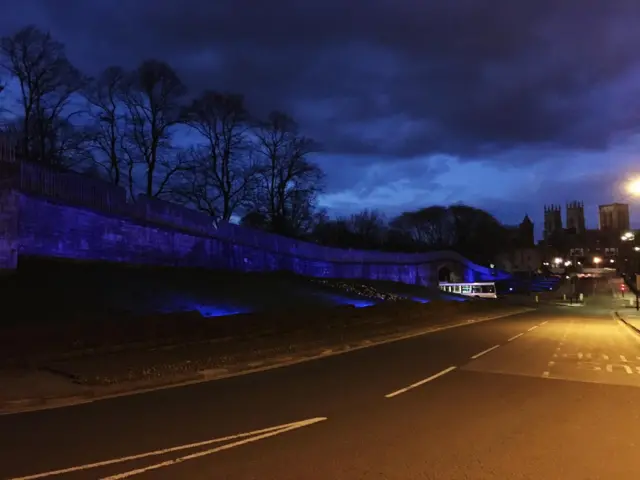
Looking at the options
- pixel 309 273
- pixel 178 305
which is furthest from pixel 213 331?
pixel 309 273

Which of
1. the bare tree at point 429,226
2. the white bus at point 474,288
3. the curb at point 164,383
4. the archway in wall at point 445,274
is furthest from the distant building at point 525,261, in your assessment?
the curb at point 164,383

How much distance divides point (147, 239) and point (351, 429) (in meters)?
25.2

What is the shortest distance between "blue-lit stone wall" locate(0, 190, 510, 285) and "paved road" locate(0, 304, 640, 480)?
47.9ft

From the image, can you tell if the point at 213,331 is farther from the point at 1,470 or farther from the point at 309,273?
the point at 309,273

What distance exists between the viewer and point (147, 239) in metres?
31.3

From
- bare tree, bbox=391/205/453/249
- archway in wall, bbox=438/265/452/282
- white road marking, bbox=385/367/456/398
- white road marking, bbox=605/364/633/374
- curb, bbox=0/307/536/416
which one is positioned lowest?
white road marking, bbox=605/364/633/374

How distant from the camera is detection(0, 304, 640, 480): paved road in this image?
6430mm

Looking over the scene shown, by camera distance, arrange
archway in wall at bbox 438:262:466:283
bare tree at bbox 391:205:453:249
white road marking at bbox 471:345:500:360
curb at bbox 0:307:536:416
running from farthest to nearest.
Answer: bare tree at bbox 391:205:453:249, archway in wall at bbox 438:262:466:283, white road marking at bbox 471:345:500:360, curb at bbox 0:307:536:416

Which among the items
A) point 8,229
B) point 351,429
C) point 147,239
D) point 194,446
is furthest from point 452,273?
point 194,446

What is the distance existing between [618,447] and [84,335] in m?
12.7

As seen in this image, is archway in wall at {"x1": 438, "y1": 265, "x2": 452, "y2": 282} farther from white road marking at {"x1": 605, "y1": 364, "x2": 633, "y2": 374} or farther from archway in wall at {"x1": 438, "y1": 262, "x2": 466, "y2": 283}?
white road marking at {"x1": 605, "y1": 364, "x2": 633, "y2": 374}

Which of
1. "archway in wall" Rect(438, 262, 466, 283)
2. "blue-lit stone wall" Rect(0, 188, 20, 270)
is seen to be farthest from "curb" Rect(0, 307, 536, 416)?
"archway in wall" Rect(438, 262, 466, 283)

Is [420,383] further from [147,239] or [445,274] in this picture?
[445,274]

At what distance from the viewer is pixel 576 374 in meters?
14.7
